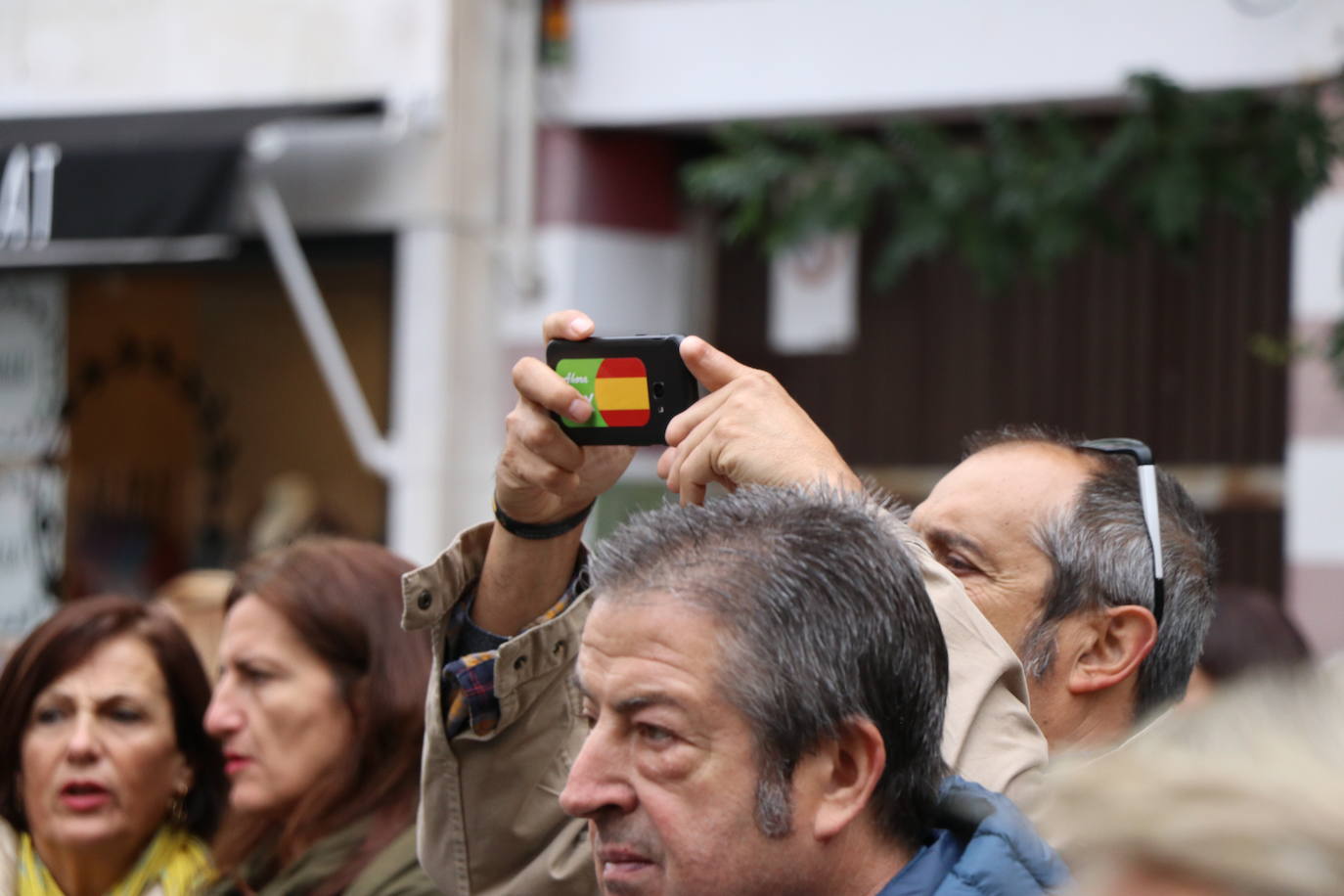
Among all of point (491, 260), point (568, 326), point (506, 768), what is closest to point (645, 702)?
point (568, 326)

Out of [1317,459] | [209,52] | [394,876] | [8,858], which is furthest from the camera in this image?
[209,52]

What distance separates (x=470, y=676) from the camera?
7.90 ft

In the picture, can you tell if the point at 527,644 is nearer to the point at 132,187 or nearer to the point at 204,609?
the point at 204,609

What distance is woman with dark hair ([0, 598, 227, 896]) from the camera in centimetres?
348

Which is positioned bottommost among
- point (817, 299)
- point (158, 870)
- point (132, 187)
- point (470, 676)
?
point (158, 870)

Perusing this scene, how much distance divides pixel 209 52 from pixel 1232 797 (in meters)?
7.10

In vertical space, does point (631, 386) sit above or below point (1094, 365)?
above

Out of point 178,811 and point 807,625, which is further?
point 178,811

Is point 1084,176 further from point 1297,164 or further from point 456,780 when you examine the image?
point 456,780

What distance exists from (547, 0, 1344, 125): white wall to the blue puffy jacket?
434 centimetres

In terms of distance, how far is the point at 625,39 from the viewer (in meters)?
7.21

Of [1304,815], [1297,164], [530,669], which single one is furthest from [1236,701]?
[1297,164]

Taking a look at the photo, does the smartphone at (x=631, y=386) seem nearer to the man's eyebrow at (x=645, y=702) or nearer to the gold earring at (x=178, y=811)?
the man's eyebrow at (x=645, y=702)

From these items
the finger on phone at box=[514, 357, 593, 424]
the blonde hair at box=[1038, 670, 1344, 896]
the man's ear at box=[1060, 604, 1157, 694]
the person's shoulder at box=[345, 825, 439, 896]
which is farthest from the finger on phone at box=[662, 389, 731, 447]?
the person's shoulder at box=[345, 825, 439, 896]
